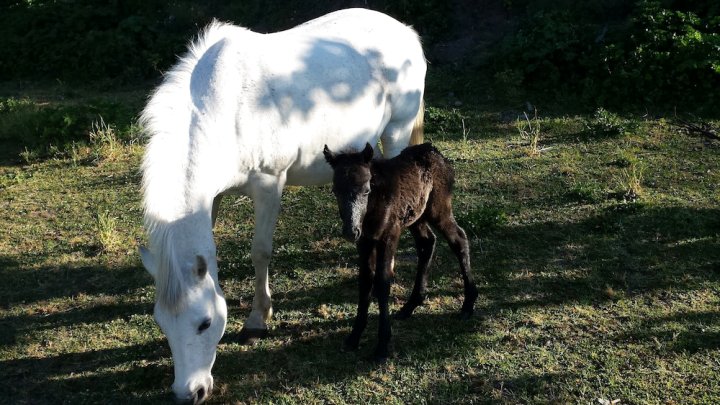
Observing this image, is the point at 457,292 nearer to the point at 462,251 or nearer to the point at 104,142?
the point at 462,251

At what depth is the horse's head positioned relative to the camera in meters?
3.46

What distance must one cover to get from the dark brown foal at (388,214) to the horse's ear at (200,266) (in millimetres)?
821

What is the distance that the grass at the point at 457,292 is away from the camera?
4.09 metres

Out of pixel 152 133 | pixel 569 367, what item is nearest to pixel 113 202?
pixel 152 133

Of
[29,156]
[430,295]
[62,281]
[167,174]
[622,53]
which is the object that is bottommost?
[62,281]

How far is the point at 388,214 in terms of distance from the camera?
162 inches

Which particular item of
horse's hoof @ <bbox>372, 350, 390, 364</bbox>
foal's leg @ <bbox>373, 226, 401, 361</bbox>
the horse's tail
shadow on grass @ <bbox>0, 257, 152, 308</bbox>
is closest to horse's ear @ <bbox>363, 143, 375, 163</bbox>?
foal's leg @ <bbox>373, 226, 401, 361</bbox>

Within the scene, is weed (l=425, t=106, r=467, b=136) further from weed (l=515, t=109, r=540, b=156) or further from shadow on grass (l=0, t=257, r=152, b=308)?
shadow on grass (l=0, t=257, r=152, b=308)

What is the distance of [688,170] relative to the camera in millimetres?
6789

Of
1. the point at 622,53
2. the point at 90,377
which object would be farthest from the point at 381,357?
A: the point at 622,53

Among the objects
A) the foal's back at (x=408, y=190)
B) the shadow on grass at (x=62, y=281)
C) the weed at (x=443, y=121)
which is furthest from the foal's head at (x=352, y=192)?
the weed at (x=443, y=121)

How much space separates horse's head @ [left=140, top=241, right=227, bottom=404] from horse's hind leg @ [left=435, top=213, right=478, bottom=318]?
1772 millimetres

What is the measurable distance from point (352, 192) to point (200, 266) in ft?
3.19

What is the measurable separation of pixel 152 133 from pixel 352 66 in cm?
183
